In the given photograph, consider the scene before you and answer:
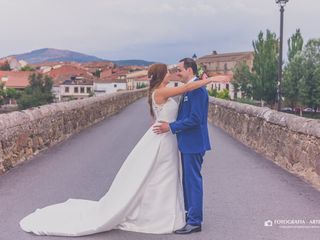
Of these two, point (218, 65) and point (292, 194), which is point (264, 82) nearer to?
point (218, 65)

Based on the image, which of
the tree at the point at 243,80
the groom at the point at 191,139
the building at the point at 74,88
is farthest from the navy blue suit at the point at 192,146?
the building at the point at 74,88

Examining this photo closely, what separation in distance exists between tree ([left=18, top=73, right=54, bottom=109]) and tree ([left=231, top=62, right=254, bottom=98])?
4217 cm

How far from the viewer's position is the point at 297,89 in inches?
3068

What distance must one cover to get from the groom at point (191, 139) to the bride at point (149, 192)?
3.7 inches

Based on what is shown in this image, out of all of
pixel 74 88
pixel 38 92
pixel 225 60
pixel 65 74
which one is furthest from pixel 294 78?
pixel 65 74

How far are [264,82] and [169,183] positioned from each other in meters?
92.2

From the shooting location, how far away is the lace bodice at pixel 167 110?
539 centimetres

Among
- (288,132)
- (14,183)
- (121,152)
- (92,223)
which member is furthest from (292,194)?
(121,152)

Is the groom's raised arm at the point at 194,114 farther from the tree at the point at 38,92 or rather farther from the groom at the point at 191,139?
the tree at the point at 38,92

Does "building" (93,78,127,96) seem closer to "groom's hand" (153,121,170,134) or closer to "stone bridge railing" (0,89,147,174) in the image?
"stone bridge railing" (0,89,147,174)

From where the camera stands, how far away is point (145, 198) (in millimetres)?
5312

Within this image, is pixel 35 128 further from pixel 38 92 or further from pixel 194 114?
pixel 38 92

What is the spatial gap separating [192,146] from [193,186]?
1.37 feet

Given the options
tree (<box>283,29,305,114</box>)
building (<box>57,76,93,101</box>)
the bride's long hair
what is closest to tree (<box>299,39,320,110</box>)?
tree (<box>283,29,305,114</box>)
